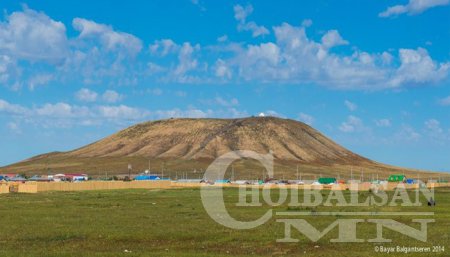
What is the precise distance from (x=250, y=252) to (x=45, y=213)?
30.1 meters

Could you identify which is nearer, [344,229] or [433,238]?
[433,238]

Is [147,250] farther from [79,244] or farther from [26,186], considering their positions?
[26,186]

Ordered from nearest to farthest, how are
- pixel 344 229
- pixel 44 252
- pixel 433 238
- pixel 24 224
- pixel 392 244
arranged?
1. pixel 44 252
2. pixel 392 244
3. pixel 433 238
4. pixel 344 229
5. pixel 24 224

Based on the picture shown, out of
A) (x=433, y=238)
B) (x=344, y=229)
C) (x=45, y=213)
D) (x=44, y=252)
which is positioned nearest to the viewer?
(x=44, y=252)

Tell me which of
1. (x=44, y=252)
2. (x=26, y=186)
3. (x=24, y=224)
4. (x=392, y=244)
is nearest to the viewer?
(x=44, y=252)

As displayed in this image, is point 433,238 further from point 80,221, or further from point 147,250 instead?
point 80,221

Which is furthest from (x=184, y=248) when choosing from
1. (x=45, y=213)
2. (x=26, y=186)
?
(x=26, y=186)

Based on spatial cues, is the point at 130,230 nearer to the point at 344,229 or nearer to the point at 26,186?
the point at 344,229

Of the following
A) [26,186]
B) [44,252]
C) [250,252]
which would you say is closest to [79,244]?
[44,252]

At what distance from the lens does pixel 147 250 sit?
30828mm

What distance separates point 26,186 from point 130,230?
3217 inches

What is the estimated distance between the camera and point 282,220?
1813 inches

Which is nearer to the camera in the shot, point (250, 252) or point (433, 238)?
point (250, 252)

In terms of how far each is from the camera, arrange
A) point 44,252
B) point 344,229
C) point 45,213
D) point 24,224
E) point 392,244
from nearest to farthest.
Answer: point 44,252 < point 392,244 < point 344,229 < point 24,224 < point 45,213
